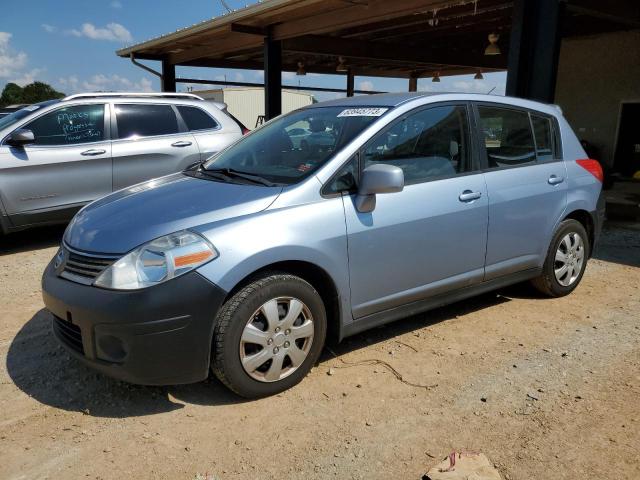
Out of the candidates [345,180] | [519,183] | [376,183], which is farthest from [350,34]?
[376,183]

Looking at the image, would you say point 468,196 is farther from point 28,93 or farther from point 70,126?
point 28,93

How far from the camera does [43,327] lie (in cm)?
413

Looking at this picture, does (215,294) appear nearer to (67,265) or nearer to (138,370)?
(138,370)

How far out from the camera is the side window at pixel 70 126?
639 cm

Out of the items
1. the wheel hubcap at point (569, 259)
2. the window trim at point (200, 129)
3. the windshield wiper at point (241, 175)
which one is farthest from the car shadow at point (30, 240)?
the wheel hubcap at point (569, 259)

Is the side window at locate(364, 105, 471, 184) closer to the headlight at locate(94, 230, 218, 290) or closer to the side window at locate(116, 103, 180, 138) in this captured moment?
the headlight at locate(94, 230, 218, 290)

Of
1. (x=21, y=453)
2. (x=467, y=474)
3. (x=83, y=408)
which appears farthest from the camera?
(x=83, y=408)

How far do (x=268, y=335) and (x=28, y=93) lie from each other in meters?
65.1

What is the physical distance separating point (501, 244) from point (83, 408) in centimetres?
306

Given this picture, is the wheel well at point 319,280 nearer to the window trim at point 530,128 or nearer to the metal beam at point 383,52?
the window trim at point 530,128

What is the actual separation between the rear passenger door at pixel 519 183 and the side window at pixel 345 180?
1195 millimetres

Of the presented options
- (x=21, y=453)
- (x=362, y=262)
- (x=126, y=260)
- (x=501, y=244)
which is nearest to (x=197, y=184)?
(x=126, y=260)

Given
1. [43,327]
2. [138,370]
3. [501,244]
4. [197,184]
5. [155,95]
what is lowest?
[43,327]

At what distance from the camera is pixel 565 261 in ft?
15.7
